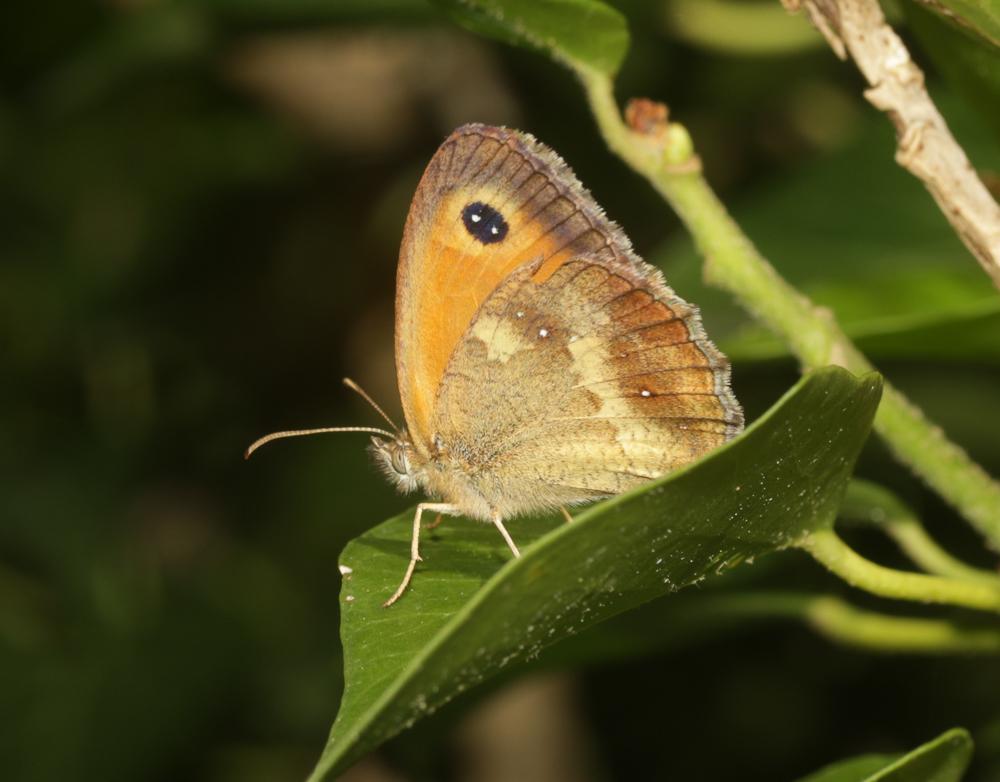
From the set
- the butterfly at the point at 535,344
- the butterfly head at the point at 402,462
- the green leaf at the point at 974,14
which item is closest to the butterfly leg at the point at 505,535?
the butterfly at the point at 535,344

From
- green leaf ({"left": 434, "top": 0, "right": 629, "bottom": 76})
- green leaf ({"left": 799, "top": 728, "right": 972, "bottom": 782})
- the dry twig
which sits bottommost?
green leaf ({"left": 799, "top": 728, "right": 972, "bottom": 782})

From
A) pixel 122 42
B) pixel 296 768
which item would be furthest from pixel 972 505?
pixel 122 42

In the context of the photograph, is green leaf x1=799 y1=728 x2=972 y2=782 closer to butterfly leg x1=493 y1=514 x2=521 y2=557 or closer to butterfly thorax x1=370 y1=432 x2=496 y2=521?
butterfly leg x1=493 y1=514 x2=521 y2=557

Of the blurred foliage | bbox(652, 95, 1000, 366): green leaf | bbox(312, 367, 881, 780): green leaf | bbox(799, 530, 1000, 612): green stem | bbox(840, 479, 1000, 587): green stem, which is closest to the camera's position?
bbox(312, 367, 881, 780): green leaf

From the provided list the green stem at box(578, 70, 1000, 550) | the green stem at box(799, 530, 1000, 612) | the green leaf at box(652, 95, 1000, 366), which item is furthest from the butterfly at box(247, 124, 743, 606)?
the green stem at box(799, 530, 1000, 612)

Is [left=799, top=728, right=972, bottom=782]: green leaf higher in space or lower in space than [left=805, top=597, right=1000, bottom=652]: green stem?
higher

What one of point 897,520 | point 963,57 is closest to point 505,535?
point 897,520

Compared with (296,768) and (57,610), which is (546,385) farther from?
(57,610)

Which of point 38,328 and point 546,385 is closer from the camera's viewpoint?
point 546,385
